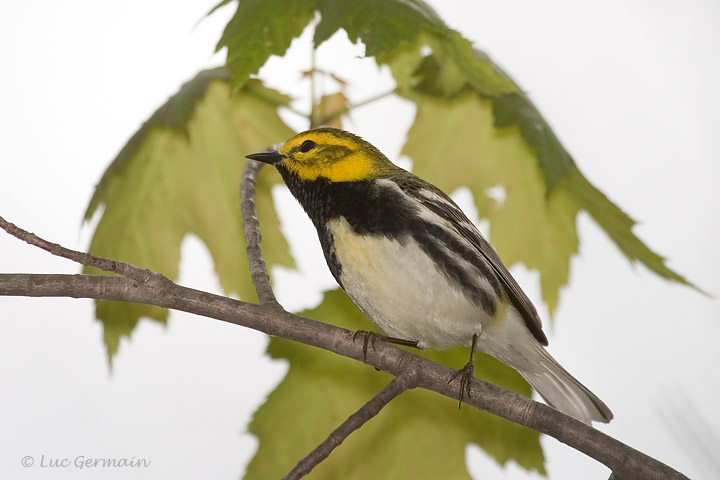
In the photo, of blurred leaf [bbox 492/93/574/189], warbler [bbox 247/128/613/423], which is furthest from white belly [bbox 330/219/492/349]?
blurred leaf [bbox 492/93/574/189]

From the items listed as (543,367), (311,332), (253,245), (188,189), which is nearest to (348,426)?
(311,332)

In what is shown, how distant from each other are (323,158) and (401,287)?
143mm

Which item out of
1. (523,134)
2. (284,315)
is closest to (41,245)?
(284,315)

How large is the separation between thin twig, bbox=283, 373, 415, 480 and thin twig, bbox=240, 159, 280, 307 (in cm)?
10

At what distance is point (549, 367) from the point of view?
0.71 meters

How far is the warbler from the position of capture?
24.0 inches

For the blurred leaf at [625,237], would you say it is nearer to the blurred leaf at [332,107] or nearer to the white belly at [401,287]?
the white belly at [401,287]

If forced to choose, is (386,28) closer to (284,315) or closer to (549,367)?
(284,315)

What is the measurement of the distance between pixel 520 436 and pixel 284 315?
0.26 meters

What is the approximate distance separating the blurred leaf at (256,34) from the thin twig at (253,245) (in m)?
0.13

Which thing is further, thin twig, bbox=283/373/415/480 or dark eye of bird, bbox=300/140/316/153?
dark eye of bird, bbox=300/140/316/153

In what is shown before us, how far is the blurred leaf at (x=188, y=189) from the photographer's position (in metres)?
0.72

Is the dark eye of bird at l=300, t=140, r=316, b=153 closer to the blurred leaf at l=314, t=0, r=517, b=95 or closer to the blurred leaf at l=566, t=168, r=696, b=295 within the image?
the blurred leaf at l=314, t=0, r=517, b=95

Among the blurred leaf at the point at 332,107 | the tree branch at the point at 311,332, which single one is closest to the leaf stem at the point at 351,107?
the blurred leaf at the point at 332,107
